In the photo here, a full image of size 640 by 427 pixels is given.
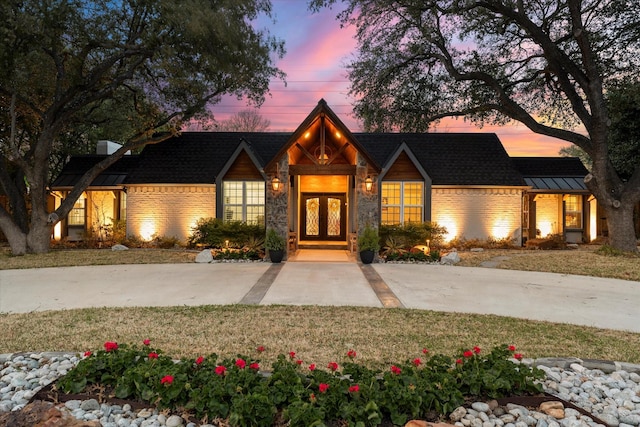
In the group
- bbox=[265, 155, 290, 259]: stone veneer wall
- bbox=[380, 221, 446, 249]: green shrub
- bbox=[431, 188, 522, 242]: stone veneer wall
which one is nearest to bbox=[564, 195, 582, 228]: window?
bbox=[431, 188, 522, 242]: stone veneer wall

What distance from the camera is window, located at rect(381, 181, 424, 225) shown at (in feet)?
55.1

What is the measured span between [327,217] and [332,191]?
1.16 m

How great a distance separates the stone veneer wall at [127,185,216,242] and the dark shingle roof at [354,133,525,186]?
302 inches

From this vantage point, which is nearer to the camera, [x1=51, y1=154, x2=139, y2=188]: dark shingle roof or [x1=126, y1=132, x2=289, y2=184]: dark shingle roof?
[x1=126, y1=132, x2=289, y2=184]: dark shingle roof

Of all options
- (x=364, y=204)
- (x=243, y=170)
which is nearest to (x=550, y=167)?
(x=364, y=204)

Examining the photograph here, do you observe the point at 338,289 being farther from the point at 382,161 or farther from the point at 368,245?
the point at 382,161

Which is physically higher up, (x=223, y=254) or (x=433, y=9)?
(x=433, y=9)

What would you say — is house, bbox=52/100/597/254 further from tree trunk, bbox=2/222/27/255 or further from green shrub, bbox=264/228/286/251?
tree trunk, bbox=2/222/27/255

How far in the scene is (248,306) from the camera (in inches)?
262

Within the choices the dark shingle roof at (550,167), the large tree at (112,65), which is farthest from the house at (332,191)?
the large tree at (112,65)

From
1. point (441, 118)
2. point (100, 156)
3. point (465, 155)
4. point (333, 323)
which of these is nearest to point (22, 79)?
point (100, 156)

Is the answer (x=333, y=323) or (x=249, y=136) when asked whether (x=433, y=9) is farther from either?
(x=333, y=323)

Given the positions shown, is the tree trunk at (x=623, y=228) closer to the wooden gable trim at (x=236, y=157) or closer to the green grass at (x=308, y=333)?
the green grass at (x=308, y=333)

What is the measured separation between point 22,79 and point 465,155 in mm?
17107
